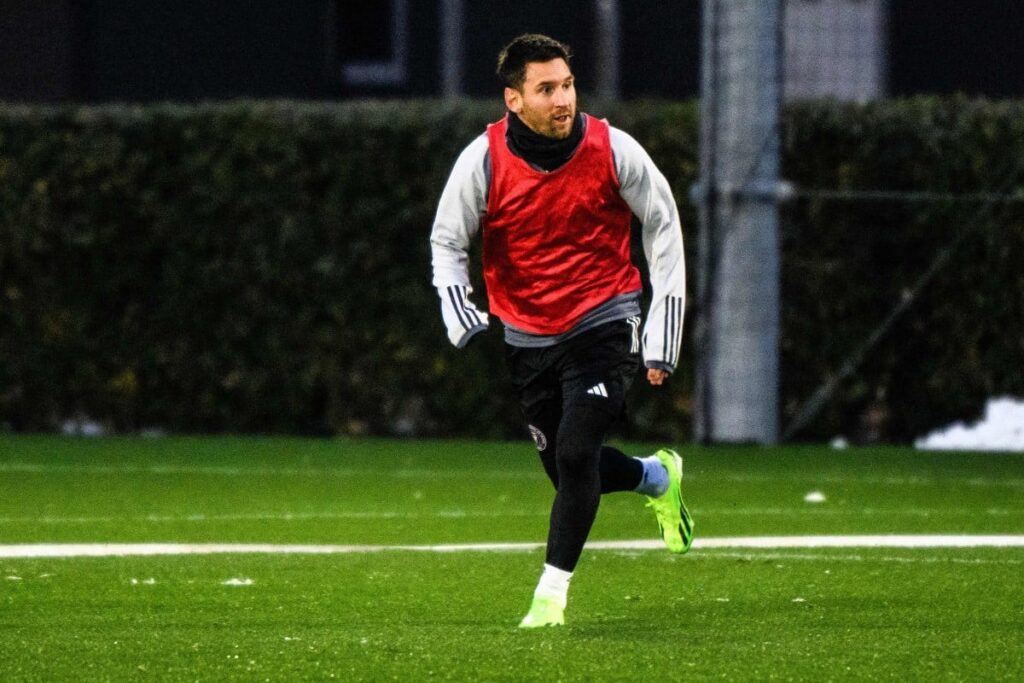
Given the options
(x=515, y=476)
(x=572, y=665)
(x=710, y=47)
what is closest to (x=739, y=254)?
(x=710, y=47)

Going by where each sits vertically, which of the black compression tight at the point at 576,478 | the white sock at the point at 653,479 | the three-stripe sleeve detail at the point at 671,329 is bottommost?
the white sock at the point at 653,479

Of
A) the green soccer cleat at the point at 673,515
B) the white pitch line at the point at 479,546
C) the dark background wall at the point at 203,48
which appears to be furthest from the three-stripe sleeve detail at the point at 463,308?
the dark background wall at the point at 203,48

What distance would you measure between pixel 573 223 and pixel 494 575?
217 centimetres

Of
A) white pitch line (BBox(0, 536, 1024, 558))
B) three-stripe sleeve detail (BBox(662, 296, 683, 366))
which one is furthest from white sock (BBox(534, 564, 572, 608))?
white pitch line (BBox(0, 536, 1024, 558))

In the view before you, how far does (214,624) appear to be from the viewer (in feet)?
27.8

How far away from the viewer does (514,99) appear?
27.5ft

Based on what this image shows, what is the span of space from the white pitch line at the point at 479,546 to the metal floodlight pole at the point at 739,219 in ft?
19.1

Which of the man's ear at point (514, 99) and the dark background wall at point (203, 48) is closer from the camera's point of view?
the man's ear at point (514, 99)

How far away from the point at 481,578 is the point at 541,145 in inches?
91.9

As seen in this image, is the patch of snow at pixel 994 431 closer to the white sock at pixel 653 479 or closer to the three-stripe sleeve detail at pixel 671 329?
the white sock at pixel 653 479

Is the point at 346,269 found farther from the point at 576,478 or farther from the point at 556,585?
the point at 556,585

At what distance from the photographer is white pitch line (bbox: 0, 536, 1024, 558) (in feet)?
36.6

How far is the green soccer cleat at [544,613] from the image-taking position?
8.15 meters

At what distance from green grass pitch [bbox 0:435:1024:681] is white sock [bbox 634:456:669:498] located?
0.41 metres
